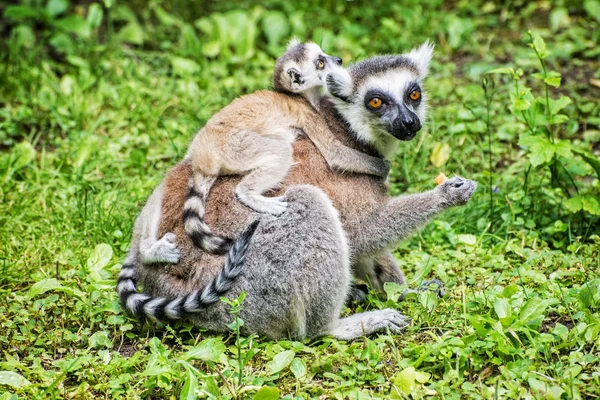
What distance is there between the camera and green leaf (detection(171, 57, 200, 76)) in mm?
8156

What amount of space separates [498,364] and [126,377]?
6.40 ft

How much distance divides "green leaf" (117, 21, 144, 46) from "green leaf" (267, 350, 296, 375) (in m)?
5.47

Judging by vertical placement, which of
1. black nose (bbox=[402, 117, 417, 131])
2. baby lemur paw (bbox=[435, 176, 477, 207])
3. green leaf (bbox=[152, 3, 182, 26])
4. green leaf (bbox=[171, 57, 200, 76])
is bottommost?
baby lemur paw (bbox=[435, 176, 477, 207])

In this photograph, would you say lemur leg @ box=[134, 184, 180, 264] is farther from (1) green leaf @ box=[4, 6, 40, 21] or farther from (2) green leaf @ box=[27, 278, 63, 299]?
(1) green leaf @ box=[4, 6, 40, 21]

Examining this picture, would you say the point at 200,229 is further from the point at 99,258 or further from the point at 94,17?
the point at 94,17

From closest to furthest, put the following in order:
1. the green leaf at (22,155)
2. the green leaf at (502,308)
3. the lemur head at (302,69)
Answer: the green leaf at (502,308)
the lemur head at (302,69)
the green leaf at (22,155)

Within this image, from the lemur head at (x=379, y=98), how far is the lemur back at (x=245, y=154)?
0.18 meters

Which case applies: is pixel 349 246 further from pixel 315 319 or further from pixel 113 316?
pixel 113 316

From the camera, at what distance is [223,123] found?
4926 millimetres

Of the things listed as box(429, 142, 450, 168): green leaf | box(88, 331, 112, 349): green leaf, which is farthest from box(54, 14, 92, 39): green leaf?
box(88, 331, 112, 349): green leaf

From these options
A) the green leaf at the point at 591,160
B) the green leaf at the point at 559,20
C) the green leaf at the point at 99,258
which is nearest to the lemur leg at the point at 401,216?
the green leaf at the point at 591,160

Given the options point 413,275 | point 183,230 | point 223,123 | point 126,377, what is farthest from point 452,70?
point 126,377

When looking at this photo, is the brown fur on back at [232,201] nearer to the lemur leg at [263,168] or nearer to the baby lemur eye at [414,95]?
the lemur leg at [263,168]

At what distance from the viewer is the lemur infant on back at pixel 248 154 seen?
451cm
